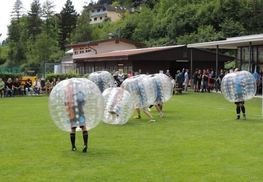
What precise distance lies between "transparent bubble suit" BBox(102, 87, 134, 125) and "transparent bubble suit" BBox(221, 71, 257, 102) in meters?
3.62

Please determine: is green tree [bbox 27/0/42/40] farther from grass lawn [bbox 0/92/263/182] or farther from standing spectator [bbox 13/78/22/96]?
grass lawn [bbox 0/92/263/182]

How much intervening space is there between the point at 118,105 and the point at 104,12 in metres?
147

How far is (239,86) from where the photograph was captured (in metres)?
18.2

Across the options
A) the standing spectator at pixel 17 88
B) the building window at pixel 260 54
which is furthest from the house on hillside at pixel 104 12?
the building window at pixel 260 54

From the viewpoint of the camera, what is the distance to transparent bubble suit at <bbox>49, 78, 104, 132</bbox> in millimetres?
11859

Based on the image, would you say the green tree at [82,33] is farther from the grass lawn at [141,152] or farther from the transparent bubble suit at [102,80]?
the grass lawn at [141,152]

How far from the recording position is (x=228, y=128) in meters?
16.3

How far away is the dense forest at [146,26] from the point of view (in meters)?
71.3

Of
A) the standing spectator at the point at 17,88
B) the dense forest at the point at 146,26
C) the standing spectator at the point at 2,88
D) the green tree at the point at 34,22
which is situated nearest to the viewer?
the standing spectator at the point at 2,88

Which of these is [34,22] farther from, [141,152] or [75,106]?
[141,152]

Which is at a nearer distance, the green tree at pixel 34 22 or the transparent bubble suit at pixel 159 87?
the transparent bubble suit at pixel 159 87

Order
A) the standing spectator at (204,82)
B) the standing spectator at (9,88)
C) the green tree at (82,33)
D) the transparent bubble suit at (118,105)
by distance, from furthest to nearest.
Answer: the green tree at (82,33)
the standing spectator at (204,82)
the standing spectator at (9,88)
the transparent bubble suit at (118,105)

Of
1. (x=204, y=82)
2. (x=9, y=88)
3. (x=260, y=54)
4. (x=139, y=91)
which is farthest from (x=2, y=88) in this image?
(x=139, y=91)

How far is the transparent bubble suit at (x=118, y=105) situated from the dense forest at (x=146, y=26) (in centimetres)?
5002
